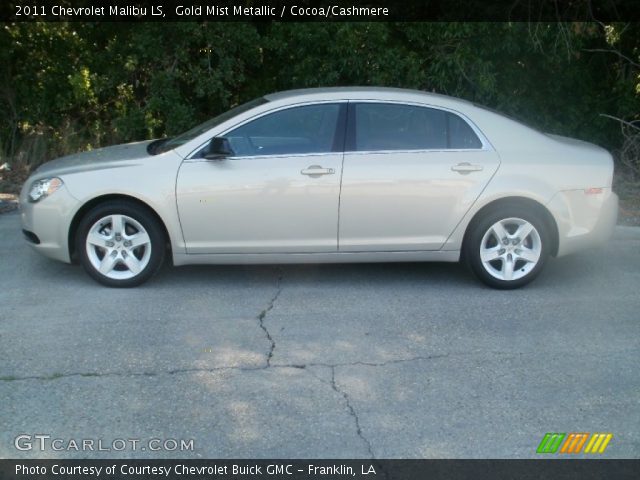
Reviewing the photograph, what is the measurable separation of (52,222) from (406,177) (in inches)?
113

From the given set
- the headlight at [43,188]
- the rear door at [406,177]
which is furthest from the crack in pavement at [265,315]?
the headlight at [43,188]

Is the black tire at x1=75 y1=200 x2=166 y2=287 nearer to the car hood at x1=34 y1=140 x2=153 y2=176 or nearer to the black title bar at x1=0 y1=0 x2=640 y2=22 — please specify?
the car hood at x1=34 y1=140 x2=153 y2=176

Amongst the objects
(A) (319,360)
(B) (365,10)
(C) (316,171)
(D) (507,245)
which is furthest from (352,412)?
(B) (365,10)

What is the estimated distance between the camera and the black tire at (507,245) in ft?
20.9

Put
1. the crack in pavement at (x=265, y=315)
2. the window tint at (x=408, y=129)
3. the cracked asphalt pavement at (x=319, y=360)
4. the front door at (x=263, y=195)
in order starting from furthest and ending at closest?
the window tint at (x=408, y=129) < the front door at (x=263, y=195) < the crack in pavement at (x=265, y=315) < the cracked asphalt pavement at (x=319, y=360)

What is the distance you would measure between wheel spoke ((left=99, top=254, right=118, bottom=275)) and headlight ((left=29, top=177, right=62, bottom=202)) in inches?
27.0

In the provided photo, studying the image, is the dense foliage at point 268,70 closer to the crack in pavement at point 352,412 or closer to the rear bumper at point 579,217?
the rear bumper at point 579,217

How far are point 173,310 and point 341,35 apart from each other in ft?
17.2

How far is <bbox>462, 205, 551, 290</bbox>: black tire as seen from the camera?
20.9 ft

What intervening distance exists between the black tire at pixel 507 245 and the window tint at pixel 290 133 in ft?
4.56

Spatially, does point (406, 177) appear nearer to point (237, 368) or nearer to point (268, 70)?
point (237, 368)

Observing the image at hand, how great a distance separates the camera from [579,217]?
21.1 ft

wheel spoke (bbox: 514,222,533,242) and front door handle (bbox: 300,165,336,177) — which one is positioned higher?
front door handle (bbox: 300,165,336,177)
